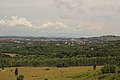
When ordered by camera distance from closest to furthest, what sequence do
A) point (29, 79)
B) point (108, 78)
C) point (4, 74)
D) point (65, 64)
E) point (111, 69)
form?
point (108, 78)
point (111, 69)
point (29, 79)
point (4, 74)
point (65, 64)

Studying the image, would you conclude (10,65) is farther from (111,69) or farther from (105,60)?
(111,69)

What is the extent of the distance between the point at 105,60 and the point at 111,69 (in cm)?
8184

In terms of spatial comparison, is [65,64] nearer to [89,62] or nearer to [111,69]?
[89,62]

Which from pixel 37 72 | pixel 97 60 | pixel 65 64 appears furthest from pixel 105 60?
pixel 37 72

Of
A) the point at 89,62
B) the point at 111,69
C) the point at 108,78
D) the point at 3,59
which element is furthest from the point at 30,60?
the point at 108,78

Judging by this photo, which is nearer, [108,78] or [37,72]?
[108,78]

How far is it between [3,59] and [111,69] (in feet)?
373

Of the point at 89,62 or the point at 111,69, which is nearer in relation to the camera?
the point at 111,69

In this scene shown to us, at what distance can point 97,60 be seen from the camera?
174500 millimetres

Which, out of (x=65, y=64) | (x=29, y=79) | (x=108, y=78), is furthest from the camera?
(x=65, y=64)

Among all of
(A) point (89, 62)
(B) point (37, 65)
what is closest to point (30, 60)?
(B) point (37, 65)

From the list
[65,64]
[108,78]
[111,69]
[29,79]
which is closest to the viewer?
[108,78]

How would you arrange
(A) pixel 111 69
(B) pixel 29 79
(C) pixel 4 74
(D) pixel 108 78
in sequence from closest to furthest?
(D) pixel 108 78 → (A) pixel 111 69 → (B) pixel 29 79 → (C) pixel 4 74

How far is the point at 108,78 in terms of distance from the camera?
75.8m
